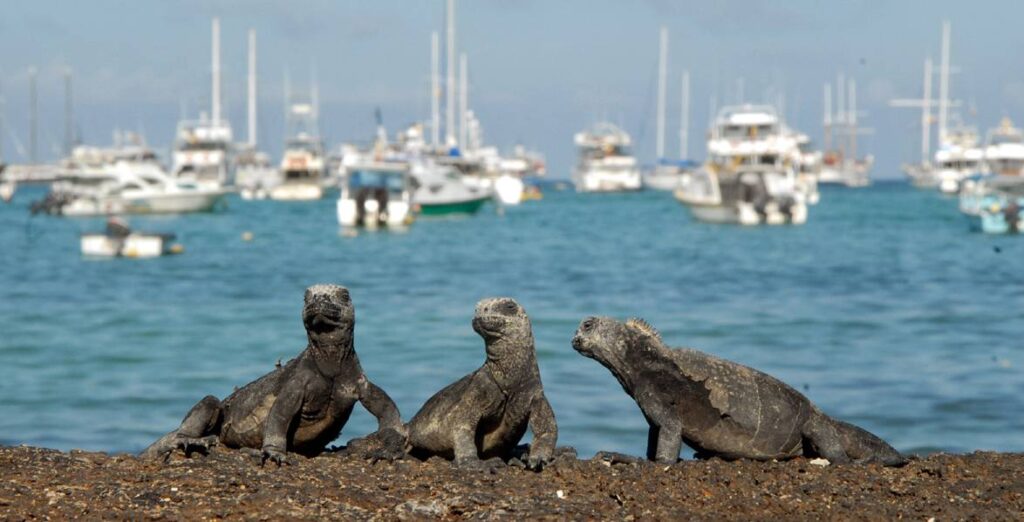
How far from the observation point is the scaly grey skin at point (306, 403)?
777 cm

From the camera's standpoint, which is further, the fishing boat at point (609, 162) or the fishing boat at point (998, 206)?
the fishing boat at point (609, 162)

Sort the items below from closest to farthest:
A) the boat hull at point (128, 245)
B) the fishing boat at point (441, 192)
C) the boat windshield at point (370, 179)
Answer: the boat hull at point (128, 245) < the boat windshield at point (370, 179) < the fishing boat at point (441, 192)

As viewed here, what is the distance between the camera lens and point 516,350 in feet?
25.7

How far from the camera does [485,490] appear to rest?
7012mm

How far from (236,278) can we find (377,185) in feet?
98.5

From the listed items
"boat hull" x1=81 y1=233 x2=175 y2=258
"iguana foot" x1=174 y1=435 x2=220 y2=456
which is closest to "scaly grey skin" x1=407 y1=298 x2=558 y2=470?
"iguana foot" x1=174 y1=435 x2=220 y2=456

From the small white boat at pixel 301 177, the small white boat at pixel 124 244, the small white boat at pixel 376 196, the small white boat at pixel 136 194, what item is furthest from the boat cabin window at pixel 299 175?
the small white boat at pixel 124 244

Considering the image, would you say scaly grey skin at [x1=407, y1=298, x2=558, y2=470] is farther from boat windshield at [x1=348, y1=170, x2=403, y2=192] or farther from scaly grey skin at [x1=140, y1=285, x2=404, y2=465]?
boat windshield at [x1=348, y1=170, x2=403, y2=192]

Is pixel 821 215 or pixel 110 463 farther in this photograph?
pixel 821 215

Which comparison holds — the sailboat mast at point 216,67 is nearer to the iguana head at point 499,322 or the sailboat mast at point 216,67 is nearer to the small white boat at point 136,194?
the small white boat at point 136,194

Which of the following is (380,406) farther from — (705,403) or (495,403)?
(705,403)

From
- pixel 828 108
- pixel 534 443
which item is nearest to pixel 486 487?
pixel 534 443

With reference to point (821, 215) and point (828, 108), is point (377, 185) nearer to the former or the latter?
point (821, 215)

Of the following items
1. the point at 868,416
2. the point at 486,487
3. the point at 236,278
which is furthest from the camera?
the point at 236,278
